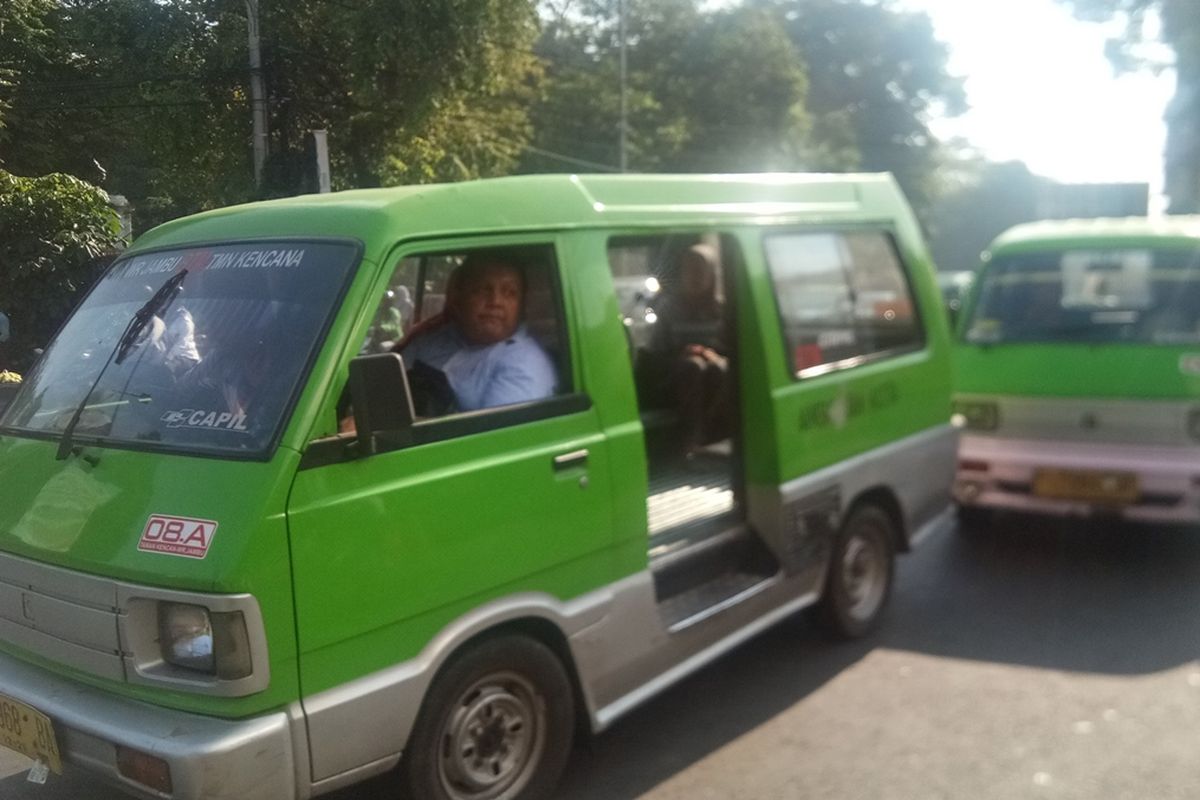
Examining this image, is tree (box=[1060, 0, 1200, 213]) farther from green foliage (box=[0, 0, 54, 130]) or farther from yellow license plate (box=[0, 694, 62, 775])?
yellow license plate (box=[0, 694, 62, 775])

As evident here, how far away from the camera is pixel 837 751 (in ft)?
14.1

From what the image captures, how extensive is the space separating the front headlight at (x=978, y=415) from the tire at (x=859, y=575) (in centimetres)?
145

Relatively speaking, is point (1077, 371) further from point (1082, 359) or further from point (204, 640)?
point (204, 640)

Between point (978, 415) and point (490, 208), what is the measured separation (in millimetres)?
4328

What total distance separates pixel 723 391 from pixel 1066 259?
10.3ft

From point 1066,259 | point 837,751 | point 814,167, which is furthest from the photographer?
point 814,167

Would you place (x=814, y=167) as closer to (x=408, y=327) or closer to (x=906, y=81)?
(x=906, y=81)

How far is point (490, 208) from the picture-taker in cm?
365

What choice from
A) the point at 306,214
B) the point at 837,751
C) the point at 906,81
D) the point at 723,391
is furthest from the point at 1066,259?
the point at 906,81

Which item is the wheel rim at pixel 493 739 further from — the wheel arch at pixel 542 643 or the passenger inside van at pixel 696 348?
the passenger inside van at pixel 696 348

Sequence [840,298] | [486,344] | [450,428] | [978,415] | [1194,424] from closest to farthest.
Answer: [450,428]
[486,344]
[840,298]
[1194,424]
[978,415]

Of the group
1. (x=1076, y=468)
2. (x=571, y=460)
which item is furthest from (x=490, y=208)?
(x=1076, y=468)

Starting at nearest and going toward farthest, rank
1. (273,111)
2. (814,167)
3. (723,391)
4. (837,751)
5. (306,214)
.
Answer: (306,214) → (837,751) → (723,391) → (273,111) → (814,167)

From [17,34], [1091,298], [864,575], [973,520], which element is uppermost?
[17,34]
